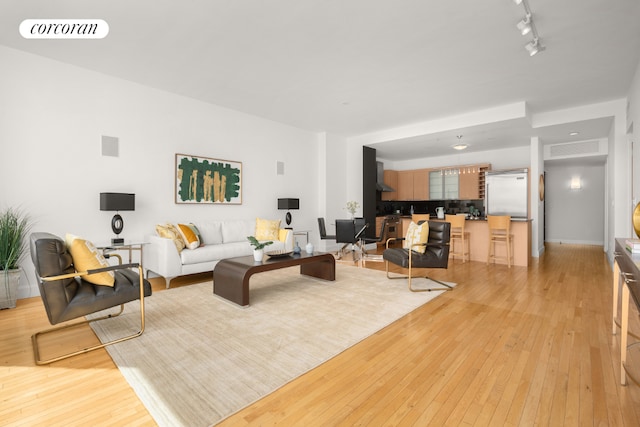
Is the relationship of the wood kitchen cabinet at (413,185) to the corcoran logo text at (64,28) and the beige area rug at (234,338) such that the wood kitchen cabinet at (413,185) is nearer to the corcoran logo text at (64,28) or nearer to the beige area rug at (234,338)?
the beige area rug at (234,338)

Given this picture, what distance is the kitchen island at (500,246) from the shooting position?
6062mm

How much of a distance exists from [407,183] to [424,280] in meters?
6.00

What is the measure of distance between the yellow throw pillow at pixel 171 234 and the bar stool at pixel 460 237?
17.7 ft

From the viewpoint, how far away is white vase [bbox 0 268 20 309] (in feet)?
11.5

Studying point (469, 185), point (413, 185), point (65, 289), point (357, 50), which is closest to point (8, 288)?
point (65, 289)

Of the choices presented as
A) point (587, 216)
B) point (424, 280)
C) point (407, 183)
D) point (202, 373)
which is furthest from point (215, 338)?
point (587, 216)

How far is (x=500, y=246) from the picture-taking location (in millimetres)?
6379

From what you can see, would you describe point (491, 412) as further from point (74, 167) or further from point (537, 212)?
point (537, 212)

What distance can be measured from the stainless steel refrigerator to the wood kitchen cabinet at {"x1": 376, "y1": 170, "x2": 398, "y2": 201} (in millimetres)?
2796

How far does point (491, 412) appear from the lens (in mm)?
1771

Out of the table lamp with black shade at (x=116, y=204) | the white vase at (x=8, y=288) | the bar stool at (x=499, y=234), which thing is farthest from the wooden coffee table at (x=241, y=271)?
the bar stool at (x=499, y=234)

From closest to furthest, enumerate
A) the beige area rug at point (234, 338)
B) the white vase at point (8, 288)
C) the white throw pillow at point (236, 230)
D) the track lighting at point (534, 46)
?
the beige area rug at point (234, 338)
the track lighting at point (534, 46)
the white vase at point (8, 288)
the white throw pillow at point (236, 230)

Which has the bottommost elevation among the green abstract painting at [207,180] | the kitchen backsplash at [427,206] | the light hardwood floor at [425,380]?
the light hardwood floor at [425,380]

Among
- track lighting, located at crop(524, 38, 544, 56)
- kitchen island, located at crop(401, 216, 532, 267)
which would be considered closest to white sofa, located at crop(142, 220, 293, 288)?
kitchen island, located at crop(401, 216, 532, 267)
